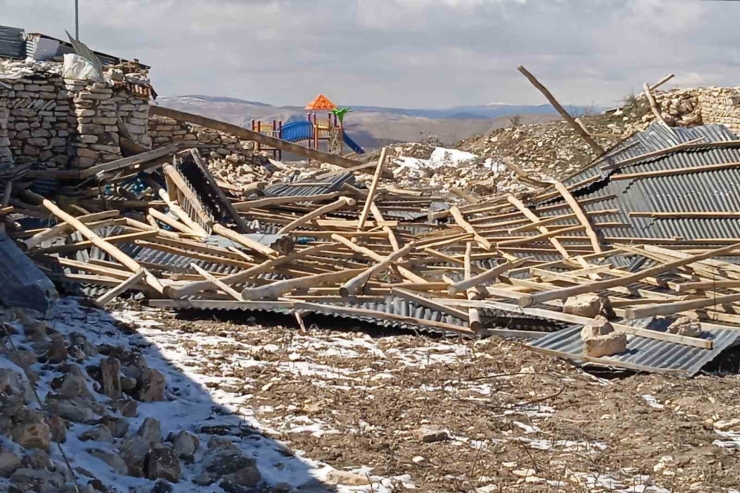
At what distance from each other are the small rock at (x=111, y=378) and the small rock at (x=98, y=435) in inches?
27.8

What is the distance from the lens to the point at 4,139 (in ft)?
38.9

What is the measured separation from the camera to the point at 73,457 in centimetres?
461

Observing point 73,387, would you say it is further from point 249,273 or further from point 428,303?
point 428,303

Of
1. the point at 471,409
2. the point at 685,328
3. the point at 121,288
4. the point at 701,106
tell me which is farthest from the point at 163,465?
the point at 701,106

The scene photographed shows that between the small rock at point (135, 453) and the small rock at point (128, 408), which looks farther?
the small rock at point (128, 408)

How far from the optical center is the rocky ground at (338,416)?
4816 millimetres

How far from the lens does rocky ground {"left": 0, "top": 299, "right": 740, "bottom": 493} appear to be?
482cm

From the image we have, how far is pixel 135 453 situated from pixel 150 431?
0.37 meters

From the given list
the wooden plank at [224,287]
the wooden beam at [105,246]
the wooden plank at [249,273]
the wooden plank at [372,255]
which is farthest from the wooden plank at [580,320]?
the wooden beam at [105,246]

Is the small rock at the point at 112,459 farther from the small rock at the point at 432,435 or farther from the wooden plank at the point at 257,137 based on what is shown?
the wooden plank at the point at 257,137

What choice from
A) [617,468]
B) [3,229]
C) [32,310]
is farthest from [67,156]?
[617,468]

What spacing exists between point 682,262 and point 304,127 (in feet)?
63.5

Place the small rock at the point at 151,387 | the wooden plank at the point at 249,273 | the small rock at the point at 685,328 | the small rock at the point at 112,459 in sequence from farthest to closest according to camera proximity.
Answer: the wooden plank at the point at 249,273 < the small rock at the point at 685,328 < the small rock at the point at 151,387 < the small rock at the point at 112,459

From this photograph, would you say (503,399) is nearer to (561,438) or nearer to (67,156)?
(561,438)
